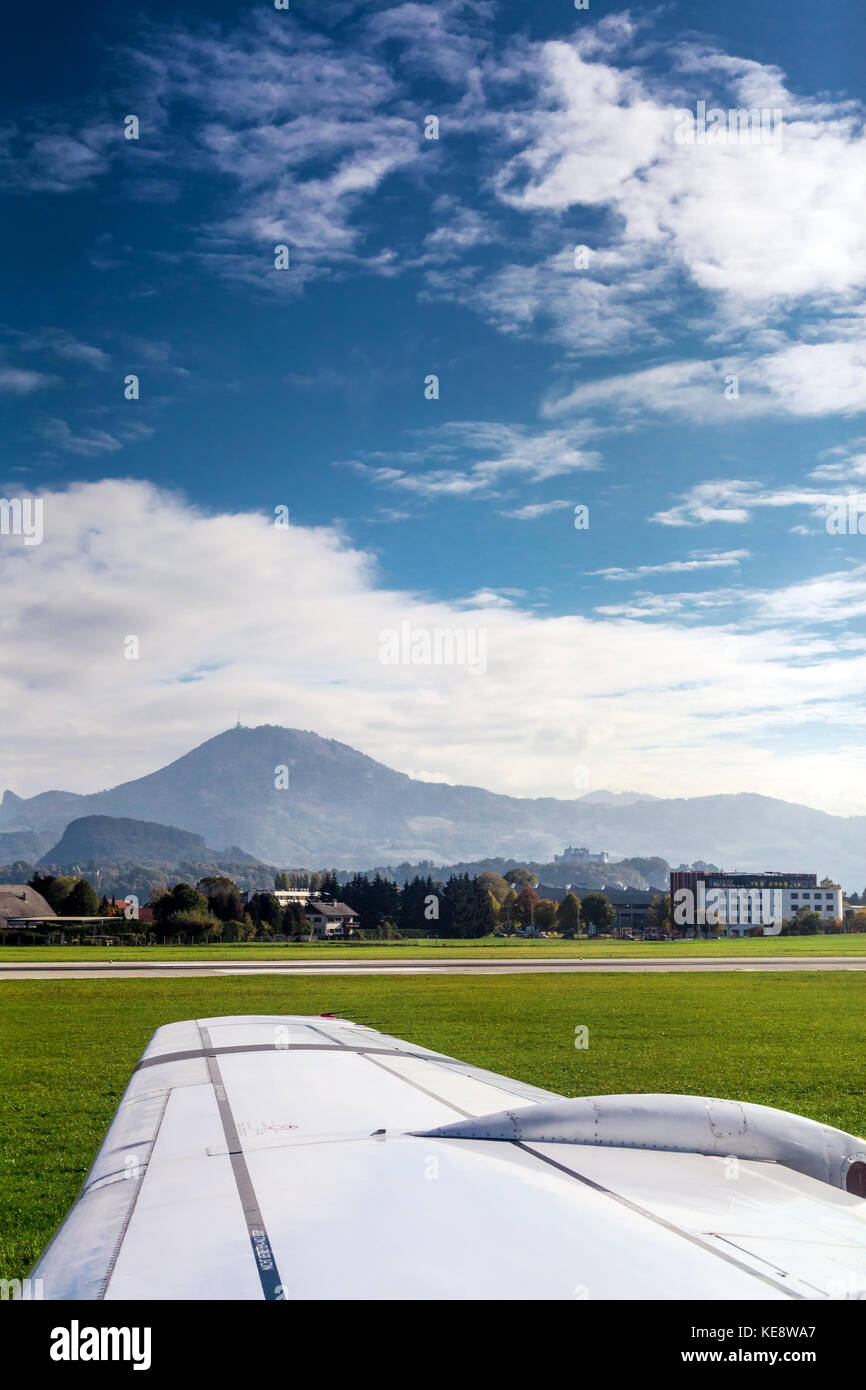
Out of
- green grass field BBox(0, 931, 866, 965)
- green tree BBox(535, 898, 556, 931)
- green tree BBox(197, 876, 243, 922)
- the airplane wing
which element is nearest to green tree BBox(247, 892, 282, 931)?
green tree BBox(197, 876, 243, 922)

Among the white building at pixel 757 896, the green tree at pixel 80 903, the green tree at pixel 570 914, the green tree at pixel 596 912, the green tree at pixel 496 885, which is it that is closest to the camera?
the green tree at pixel 80 903

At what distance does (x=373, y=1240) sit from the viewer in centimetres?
244

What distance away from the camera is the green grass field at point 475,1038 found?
10.4 meters

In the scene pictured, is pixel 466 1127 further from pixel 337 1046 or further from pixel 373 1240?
pixel 337 1046

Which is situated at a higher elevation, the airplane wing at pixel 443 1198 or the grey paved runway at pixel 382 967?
the airplane wing at pixel 443 1198

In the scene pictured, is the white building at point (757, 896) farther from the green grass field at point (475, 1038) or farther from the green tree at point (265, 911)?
the green grass field at point (475, 1038)

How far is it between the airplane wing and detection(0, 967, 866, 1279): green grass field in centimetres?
396

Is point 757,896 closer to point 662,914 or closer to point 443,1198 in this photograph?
point 662,914

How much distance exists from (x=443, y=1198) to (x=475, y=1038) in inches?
639

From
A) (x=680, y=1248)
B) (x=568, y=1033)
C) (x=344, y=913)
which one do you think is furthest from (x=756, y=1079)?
(x=344, y=913)

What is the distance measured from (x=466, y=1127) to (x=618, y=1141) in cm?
66

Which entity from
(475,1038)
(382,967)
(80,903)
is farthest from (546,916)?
(475,1038)

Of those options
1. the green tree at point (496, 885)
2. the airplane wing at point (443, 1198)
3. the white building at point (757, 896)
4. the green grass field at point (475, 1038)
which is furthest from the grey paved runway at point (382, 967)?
the green tree at point (496, 885)

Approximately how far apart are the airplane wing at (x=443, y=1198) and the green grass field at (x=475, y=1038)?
396cm
